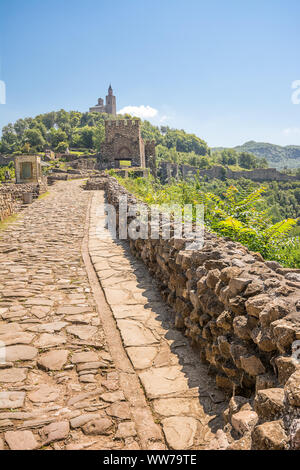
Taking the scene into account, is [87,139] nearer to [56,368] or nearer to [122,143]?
[122,143]

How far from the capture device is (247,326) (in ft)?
7.52

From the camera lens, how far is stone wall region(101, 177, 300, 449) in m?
1.58

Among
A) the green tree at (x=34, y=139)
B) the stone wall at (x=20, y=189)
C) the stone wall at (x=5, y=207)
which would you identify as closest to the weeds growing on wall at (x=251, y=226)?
the stone wall at (x=5, y=207)

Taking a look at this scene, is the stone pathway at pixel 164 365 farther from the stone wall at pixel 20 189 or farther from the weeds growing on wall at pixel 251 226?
the stone wall at pixel 20 189

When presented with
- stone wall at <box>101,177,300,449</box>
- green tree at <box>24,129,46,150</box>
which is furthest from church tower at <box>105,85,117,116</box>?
stone wall at <box>101,177,300,449</box>

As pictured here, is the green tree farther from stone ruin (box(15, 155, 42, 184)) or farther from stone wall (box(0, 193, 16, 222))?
stone wall (box(0, 193, 16, 222))

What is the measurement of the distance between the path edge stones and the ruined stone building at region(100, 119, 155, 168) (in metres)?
42.0

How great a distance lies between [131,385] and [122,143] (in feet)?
148

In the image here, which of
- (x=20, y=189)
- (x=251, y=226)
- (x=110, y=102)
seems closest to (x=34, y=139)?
(x=20, y=189)

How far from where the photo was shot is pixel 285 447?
4.67 ft

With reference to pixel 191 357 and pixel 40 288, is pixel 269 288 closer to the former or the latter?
pixel 191 357

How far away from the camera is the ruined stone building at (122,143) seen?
149ft
